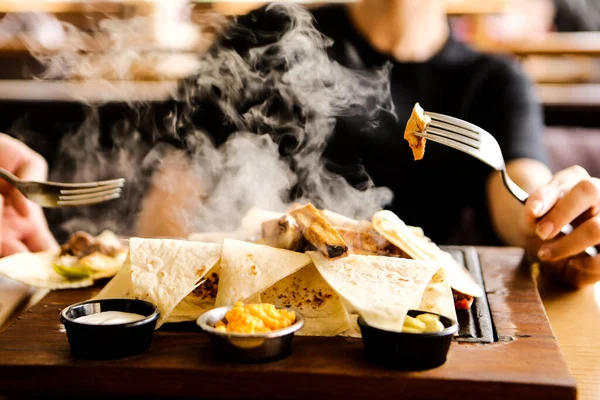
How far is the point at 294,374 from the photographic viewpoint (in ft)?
4.66

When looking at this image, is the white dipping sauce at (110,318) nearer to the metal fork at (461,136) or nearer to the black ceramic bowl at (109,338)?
the black ceramic bowl at (109,338)

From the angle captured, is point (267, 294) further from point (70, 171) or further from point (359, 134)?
point (70, 171)

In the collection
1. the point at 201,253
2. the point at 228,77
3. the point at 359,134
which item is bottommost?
the point at 201,253

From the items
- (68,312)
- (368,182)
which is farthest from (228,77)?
(68,312)

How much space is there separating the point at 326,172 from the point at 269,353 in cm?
210

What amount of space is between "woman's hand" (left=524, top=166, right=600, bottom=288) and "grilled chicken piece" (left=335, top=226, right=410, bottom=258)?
52cm

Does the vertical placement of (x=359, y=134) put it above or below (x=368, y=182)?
above

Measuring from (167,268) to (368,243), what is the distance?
65cm

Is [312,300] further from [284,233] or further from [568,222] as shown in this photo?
[568,222]

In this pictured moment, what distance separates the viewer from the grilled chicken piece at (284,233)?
6.18ft

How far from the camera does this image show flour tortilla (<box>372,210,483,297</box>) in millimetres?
1884

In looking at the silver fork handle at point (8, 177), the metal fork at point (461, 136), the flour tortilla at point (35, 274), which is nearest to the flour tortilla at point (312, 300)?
the metal fork at point (461, 136)

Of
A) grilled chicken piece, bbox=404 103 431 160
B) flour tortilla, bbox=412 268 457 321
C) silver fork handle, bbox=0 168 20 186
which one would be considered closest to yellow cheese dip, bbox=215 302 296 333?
flour tortilla, bbox=412 268 457 321

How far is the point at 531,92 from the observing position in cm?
375
